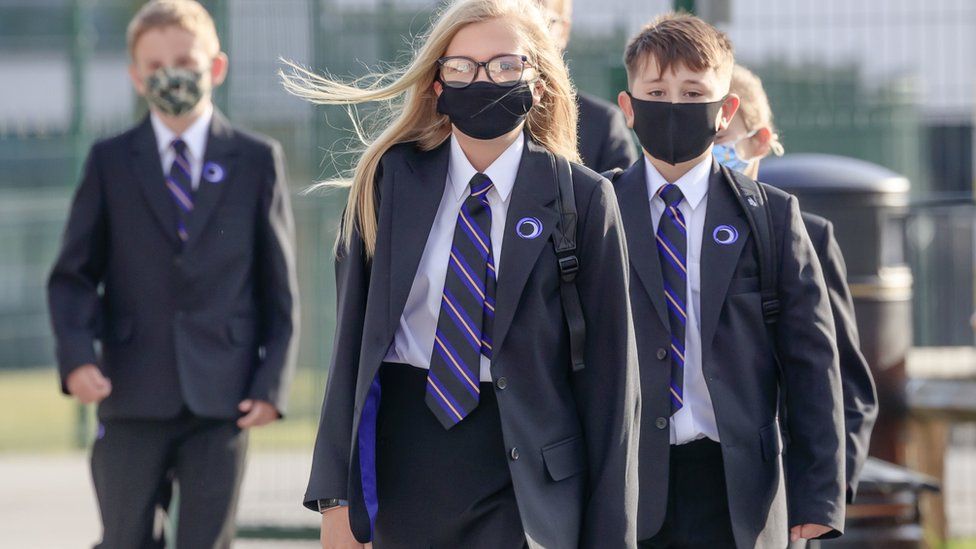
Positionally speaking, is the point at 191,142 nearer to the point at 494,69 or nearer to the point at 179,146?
the point at 179,146

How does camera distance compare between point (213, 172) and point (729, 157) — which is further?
point (213, 172)

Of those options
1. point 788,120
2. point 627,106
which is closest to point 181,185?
point 627,106

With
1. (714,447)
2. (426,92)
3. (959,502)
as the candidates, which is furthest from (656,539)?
(959,502)

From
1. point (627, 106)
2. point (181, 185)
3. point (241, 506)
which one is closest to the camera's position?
point (627, 106)

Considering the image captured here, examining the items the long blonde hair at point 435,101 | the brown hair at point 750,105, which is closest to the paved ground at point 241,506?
the brown hair at point 750,105

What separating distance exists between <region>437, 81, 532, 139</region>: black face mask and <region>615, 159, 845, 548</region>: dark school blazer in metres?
0.72

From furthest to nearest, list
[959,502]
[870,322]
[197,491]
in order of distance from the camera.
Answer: [959,502] → [870,322] → [197,491]

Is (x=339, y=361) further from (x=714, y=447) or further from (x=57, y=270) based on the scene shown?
(x=57, y=270)

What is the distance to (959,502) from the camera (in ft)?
28.0

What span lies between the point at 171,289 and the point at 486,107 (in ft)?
7.54

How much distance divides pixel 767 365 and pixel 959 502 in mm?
4989

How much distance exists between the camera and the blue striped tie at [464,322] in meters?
3.28

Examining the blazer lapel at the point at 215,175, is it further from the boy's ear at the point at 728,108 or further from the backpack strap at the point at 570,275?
the backpack strap at the point at 570,275

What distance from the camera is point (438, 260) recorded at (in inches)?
134
